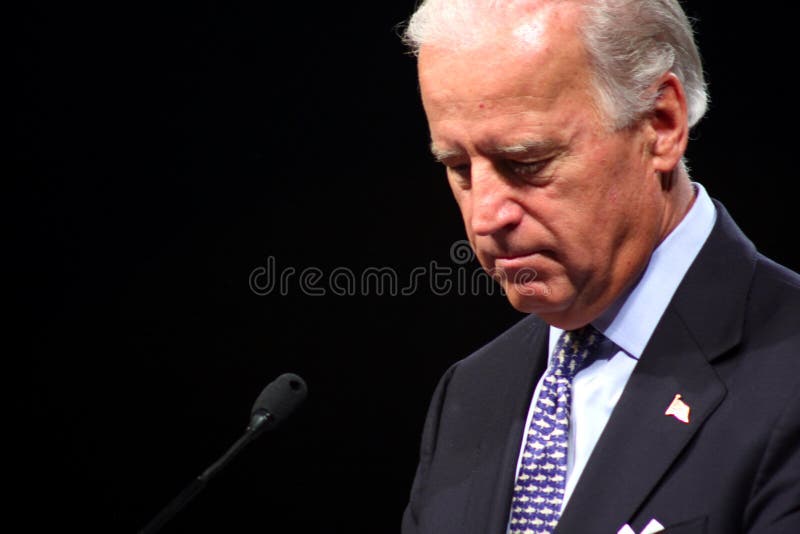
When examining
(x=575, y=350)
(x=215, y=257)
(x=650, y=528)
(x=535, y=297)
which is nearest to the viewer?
(x=650, y=528)

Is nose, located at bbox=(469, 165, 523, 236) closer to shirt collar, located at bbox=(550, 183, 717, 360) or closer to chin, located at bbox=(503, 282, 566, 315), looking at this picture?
chin, located at bbox=(503, 282, 566, 315)

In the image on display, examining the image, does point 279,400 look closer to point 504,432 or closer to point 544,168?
point 504,432

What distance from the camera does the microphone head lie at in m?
1.69

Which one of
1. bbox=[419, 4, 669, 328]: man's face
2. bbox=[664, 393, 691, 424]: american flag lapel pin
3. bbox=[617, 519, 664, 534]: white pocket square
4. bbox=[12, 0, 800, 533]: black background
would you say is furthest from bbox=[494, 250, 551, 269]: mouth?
bbox=[12, 0, 800, 533]: black background

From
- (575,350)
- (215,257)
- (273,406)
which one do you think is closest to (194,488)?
(273,406)

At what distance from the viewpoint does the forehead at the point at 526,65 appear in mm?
1440

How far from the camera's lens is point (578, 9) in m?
1.46

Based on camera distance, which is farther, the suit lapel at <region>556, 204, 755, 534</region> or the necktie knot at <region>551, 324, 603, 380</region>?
the necktie knot at <region>551, 324, 603, 380</region>

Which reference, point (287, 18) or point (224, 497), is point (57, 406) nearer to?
point (224, 497)

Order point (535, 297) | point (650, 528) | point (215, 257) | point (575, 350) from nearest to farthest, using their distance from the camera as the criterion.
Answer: point (650, 528)
point (535, 297)
point (575, 350)
point (215, 257)

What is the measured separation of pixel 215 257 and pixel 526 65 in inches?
61.6

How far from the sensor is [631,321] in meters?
1.60

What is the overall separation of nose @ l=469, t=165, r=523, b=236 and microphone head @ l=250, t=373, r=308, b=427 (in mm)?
405

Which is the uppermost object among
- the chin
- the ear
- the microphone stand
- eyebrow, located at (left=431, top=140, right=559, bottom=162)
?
the ear
